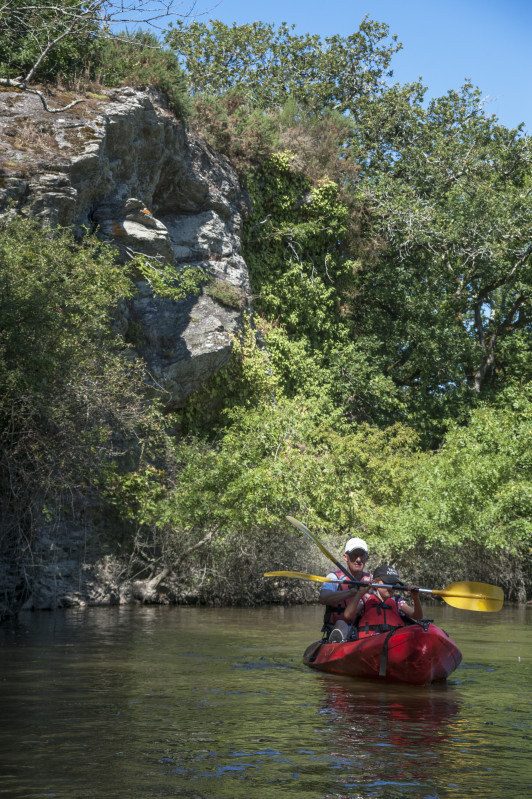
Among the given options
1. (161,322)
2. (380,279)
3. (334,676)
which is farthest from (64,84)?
(334,676)

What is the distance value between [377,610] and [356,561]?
1.77ft

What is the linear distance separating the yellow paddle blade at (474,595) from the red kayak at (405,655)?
0.90m

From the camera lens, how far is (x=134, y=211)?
18.7 meters

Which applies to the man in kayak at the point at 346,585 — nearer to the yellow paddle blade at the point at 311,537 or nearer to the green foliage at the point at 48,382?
the yellow paddle blade at the point at 311,537

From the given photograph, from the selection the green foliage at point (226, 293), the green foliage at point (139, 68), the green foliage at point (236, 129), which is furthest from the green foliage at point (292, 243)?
the green foliage at point (139, 68)

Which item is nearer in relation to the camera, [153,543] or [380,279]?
[153,543]

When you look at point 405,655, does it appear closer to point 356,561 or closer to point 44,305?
point 356,561

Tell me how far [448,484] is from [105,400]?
8.99 meters

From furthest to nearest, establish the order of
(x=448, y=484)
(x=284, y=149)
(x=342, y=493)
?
(x=284, y=149)
(x=448, y=484)
(x=342, y=493)

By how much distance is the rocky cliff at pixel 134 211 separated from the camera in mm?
15961

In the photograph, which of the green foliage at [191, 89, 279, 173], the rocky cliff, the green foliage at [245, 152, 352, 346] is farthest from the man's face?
the green foliage at [191, 89, 279, 173]

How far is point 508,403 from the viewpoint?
26703 mm

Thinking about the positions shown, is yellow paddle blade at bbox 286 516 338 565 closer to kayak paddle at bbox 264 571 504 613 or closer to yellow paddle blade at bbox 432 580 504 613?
kayak paddle at bbox 264 571 504 613

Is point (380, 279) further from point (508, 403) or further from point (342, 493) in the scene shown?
point (342, 493)
